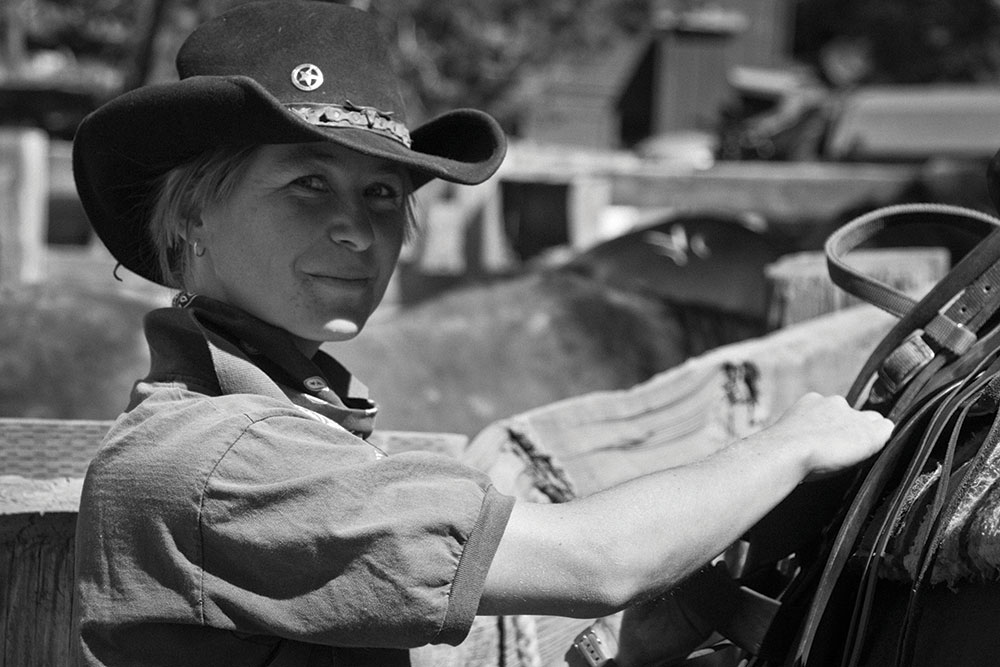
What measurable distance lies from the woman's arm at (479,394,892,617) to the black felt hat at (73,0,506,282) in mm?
452

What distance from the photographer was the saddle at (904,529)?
1224 mm

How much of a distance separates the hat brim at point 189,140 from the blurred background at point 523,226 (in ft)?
0.36

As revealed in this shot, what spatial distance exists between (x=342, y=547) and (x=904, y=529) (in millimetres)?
591

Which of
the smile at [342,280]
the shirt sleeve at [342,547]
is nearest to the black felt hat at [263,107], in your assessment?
the smile at [342,280]

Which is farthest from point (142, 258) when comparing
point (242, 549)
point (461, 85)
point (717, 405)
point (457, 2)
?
point (461, 85)

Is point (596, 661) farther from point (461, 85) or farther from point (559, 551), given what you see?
point (461, 85)

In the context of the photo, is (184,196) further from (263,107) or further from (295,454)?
(295,454)

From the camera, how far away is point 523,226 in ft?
23.8

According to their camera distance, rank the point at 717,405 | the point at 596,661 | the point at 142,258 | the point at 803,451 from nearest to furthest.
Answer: the point at 803,451 → the point at 596,661 → the point at 142,258 → the point at 717,405

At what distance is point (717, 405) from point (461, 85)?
9.53 metres

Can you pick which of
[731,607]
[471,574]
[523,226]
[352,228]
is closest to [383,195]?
[352,228]

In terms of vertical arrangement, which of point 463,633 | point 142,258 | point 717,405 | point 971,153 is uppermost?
point 142,258

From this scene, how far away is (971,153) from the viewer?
10766 mm

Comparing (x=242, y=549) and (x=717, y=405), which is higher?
(x=242, y=549)
